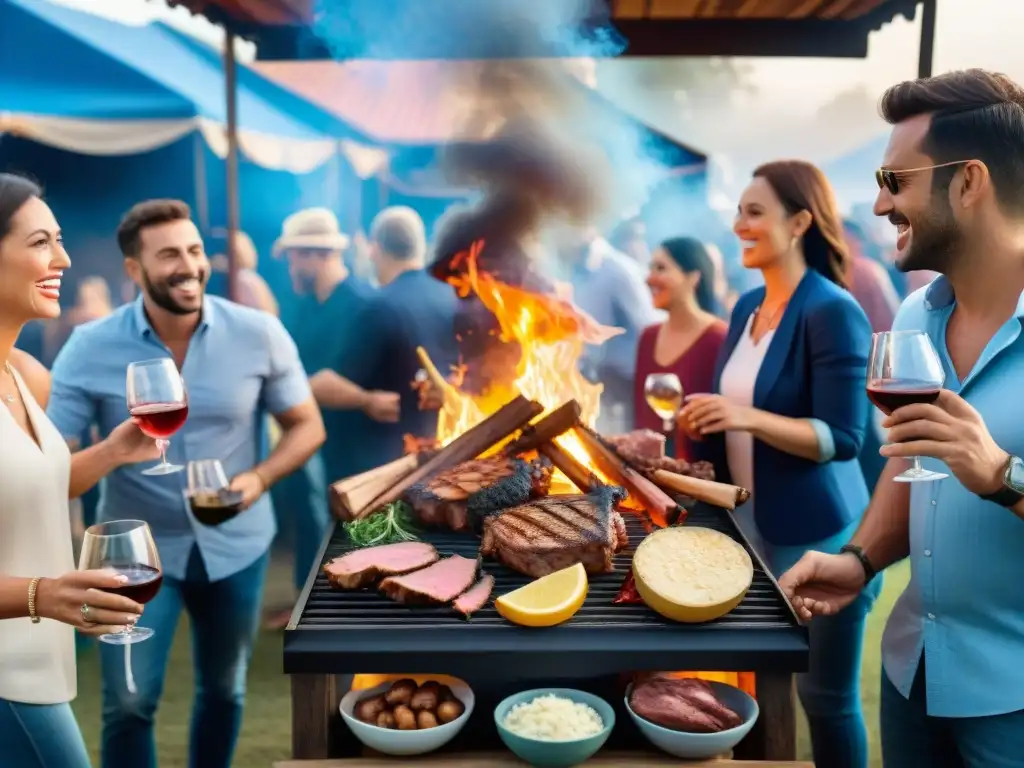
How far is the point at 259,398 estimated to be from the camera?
3615 millimetres

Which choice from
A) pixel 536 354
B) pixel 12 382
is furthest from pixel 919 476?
pixel 12 382

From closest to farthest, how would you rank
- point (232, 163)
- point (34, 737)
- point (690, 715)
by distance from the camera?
point (690, 715), point (34, 737), point (232, 163)

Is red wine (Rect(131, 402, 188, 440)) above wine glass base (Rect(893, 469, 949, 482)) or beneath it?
above

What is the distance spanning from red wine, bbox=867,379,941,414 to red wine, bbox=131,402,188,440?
6.53ft

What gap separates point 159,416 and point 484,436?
122cm

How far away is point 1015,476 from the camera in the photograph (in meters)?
1.87

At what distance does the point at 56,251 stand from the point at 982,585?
2813 mm

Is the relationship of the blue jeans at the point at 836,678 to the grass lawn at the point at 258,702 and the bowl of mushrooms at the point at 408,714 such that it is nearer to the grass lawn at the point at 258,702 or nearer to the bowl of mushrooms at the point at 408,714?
the grass lawn at the point at 258,702

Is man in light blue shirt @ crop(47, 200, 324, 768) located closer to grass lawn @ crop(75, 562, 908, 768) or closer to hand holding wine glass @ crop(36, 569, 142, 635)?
grass lawn @ crop(75, 562, 908, 768)

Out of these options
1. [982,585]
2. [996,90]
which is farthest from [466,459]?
[996,90]

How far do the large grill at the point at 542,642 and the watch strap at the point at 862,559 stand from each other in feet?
1.28

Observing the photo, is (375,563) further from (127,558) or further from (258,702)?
(258,702)

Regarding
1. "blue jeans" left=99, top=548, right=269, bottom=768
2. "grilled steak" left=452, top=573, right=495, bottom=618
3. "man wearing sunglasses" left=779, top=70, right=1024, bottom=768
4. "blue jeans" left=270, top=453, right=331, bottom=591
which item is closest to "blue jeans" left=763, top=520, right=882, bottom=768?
"man wearing sunglasses" left=779, top=70, right=1024, bottom=768

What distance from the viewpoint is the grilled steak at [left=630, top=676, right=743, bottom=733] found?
208 centimetres
